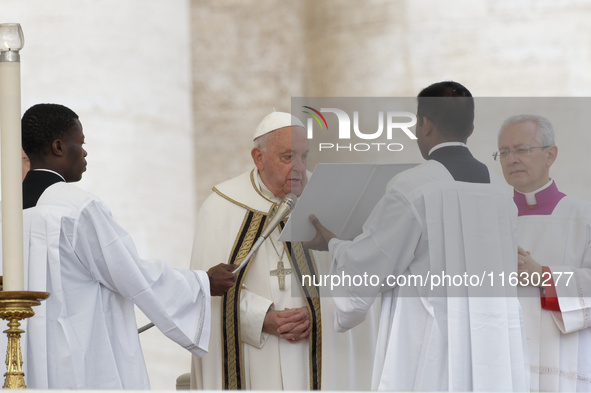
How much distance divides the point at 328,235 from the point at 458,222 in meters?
0.76

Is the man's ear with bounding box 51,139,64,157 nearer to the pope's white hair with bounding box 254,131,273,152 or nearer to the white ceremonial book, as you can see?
the white ceremonial book

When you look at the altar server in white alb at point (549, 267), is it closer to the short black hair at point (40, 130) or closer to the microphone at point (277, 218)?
the microphone at point (277, 218)

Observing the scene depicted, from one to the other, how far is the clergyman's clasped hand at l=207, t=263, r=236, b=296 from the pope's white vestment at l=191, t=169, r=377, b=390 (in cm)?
30

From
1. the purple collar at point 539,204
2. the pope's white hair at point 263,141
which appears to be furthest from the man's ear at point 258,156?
the purple collar at point 539,204

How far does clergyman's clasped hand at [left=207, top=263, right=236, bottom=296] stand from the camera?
5969 mm

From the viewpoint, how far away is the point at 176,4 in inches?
342

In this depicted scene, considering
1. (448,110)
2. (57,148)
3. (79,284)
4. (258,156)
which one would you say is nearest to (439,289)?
(448,110)

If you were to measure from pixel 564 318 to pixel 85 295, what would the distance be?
2.32 metres

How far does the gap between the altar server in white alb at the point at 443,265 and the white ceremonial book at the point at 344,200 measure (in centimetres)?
34

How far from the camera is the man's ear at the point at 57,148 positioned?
18.4 ft

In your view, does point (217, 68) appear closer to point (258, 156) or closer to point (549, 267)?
point (258, 156)

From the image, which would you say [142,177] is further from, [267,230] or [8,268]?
[8,268]

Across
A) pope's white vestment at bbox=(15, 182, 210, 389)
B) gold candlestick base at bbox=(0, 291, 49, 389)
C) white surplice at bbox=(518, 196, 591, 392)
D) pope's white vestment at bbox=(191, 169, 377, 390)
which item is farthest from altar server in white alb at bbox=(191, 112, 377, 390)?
gold candlestick base at bbox=(0, 291, 49, 389)

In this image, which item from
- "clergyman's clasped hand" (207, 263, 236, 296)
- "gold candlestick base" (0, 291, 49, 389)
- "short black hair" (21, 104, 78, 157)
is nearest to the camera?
"gold candlestick base" (0, 291, 49, 389)
